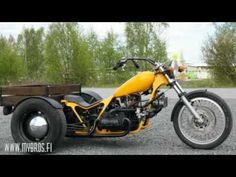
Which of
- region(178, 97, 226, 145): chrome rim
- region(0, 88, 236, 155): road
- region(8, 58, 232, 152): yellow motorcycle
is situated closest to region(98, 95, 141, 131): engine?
region(8, 58, 232, 152): yellow motorcycle

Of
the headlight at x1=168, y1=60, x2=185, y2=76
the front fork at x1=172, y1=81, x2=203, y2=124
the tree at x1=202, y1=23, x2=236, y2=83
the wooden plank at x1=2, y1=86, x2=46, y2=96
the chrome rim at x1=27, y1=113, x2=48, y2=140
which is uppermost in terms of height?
the tree at x1=202, y1=23, x2=236, y2=83

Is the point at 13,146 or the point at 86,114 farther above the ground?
the point at 86,114

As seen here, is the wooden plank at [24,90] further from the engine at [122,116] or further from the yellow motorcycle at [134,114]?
the engine at [122,116]

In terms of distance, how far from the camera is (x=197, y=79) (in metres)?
27.6

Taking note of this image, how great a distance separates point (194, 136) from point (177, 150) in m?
0.33

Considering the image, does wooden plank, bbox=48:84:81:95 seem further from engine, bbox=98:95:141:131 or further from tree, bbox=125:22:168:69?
tree, bbox=125:22:168:69

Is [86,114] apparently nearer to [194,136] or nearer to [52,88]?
[52,88]

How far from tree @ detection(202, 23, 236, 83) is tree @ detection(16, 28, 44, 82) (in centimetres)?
1554

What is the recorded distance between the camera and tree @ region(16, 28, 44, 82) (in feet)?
120

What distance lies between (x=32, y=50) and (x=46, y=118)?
32618 millimetres

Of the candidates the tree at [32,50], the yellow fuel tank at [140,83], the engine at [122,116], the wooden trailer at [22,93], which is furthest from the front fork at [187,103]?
the tree at [32,50]

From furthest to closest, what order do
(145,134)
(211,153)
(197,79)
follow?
(197,79), (145,134), (211,153)

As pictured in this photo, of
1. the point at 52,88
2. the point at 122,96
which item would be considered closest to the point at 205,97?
the point at 122,96

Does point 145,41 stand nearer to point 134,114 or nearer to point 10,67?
point 10,67
